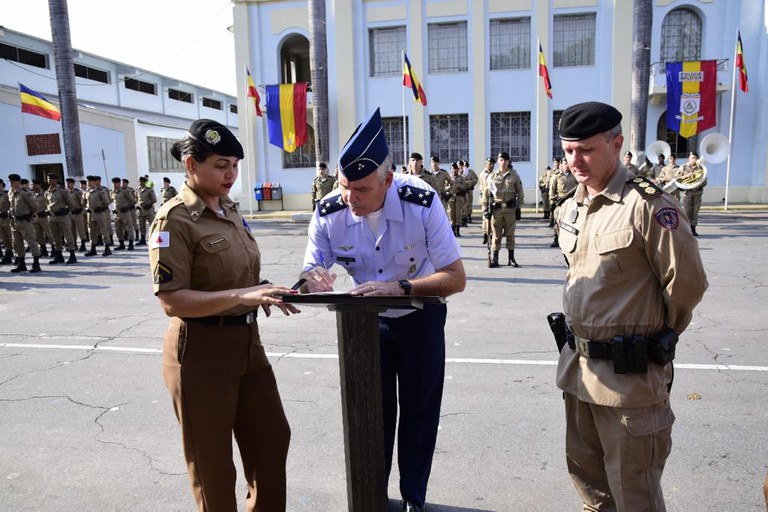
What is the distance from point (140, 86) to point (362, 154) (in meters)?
37.8

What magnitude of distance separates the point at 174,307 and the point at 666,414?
2.01 meters

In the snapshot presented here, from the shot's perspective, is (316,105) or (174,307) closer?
(174,307)

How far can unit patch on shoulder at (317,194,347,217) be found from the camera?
2.86 m

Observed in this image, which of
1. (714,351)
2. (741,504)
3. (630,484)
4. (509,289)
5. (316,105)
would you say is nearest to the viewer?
(630,484)

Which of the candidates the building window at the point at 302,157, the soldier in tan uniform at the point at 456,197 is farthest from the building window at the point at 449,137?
the soldier in tan uniform at the point at 456,197

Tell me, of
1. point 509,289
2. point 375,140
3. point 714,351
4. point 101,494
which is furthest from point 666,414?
point 509,289

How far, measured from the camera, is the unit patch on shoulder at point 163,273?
2.30 m

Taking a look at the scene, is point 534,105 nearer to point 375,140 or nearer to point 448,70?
point 448,70

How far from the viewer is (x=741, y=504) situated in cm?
304

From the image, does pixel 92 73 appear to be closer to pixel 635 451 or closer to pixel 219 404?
pixel 219 404

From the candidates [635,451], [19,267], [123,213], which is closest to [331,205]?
[635,451]

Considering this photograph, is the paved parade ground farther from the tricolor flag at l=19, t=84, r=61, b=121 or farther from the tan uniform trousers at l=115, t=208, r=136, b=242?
the tricolor flag at l=19, t=84, r=61, b=121

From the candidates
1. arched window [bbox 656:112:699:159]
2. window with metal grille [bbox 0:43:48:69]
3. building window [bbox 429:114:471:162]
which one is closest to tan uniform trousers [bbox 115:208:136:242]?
building window [bbox 429:114:471:162]

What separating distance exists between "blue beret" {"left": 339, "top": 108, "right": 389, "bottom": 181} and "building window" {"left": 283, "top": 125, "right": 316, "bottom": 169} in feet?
73.2
